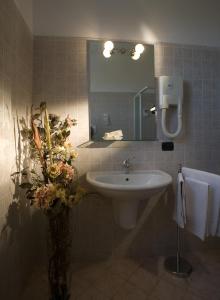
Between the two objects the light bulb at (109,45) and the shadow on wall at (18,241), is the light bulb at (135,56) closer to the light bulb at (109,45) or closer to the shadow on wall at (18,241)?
the light bulb at (109,45)

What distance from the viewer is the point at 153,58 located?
1820 millimetres

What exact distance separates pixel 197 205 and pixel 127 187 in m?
0.56

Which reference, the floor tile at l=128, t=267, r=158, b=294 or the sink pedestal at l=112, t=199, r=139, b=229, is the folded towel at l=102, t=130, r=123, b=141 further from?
the floor tile at l=128, t=267, r=158, b=294

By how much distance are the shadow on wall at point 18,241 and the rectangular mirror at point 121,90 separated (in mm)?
685

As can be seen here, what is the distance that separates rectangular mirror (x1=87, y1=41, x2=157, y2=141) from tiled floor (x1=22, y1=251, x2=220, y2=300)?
1.07 meters

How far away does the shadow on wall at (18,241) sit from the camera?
115 centimetres

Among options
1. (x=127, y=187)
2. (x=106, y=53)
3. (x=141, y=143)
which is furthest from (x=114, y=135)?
(x=106, y=53)

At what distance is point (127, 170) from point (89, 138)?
42 centimetres

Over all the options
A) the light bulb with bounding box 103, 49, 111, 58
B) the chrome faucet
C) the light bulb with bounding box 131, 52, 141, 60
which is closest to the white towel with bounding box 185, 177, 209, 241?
the chrome faucet

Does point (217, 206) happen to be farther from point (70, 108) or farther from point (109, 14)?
point (109, 14)

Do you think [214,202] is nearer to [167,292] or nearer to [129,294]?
[167,292]

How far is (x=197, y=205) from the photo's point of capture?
1476 mm

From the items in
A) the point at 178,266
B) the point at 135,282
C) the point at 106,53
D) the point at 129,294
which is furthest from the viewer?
the point at 106,53

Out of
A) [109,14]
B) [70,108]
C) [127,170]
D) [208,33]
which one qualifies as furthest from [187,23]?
[127,170]
